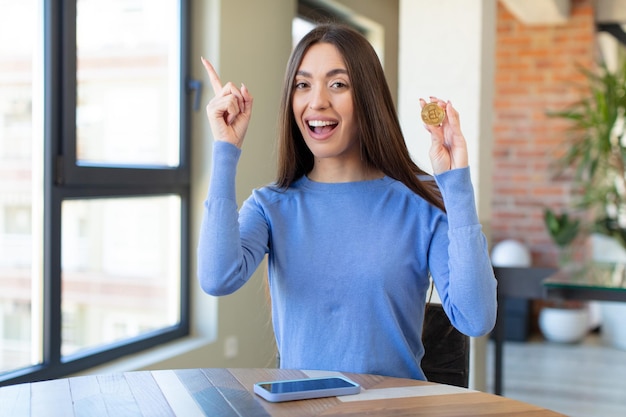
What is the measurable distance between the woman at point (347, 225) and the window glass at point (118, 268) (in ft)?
5.14

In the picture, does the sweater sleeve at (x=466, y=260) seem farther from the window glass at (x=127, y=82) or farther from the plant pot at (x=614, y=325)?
the plant pot at (x=614, y=325)

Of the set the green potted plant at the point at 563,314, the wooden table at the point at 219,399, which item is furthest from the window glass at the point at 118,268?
the green potted plant at the point at 563,314

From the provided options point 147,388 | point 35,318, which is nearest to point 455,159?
point 147,388

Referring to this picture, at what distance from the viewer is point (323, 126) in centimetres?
174

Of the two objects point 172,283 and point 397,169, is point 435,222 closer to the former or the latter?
point 397,169

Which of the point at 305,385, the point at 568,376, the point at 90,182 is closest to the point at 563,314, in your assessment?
the point at 568,376

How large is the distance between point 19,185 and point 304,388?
1.85m

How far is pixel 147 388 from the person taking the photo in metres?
1.34

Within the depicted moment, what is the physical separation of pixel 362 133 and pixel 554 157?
4961 mm

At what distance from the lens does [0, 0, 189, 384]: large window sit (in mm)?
2787

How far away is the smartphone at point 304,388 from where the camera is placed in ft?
4.17

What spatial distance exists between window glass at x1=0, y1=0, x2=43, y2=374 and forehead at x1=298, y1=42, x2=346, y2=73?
143 centimetres

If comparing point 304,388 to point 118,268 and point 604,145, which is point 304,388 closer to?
point 118,268

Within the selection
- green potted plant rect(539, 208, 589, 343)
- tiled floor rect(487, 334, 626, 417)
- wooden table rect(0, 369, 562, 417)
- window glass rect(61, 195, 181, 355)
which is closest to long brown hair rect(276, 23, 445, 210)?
wooden table rect(0, 369, 562, 417)
